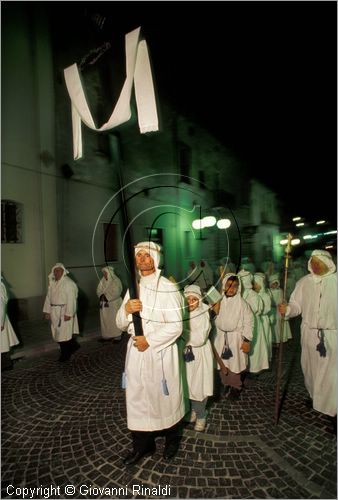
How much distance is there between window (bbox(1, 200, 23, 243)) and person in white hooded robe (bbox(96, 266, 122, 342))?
3.92m

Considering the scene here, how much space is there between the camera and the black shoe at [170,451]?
321 centimetres

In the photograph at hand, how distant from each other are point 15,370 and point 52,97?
9.95 meters

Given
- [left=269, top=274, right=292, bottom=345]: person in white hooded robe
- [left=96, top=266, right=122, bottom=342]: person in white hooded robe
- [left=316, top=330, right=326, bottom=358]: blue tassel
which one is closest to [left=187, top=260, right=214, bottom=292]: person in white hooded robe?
[left=269, top=274, right=292, bottom=345]: person in white hooded robe

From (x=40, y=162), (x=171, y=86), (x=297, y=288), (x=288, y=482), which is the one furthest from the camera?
(x=171, y=86)

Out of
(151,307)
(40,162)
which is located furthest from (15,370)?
(40,162)

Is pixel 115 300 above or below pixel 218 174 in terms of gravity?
below

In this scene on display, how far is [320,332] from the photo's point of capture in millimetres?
3943

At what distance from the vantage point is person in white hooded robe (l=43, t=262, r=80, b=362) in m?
6.36

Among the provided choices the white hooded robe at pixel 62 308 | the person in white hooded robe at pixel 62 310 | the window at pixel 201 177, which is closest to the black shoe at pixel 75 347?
the person in white hooded robe at pixel 62 310

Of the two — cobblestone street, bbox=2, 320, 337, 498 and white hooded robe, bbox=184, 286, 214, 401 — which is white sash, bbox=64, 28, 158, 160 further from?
cobblestone street, bbox=2, 320, 337, 498

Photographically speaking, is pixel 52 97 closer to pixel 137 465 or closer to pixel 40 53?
pixel 40 53

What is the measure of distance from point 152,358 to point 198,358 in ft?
3.26

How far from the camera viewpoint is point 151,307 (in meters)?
3.05

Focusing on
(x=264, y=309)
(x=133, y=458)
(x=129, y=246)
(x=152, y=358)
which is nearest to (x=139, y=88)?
(x=129, y=246)
